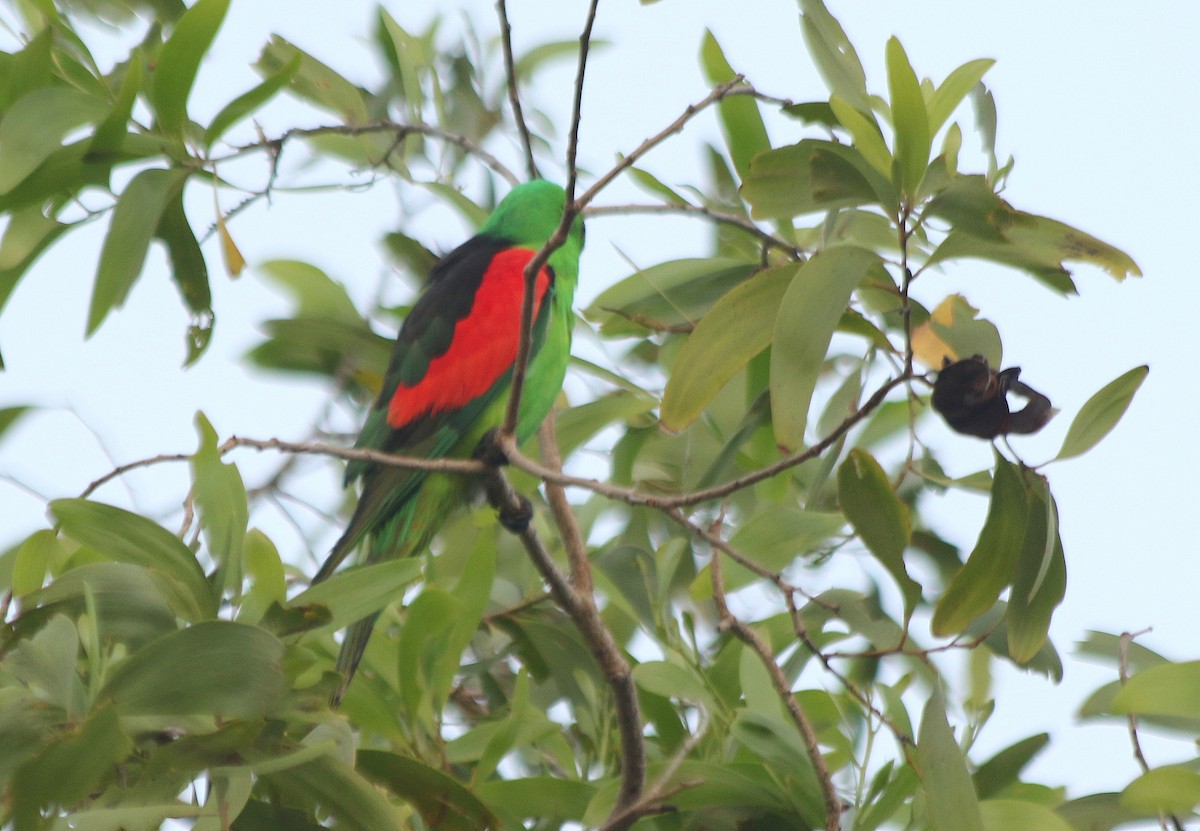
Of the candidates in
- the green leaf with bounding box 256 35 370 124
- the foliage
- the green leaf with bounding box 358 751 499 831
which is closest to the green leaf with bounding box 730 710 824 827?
the foliage

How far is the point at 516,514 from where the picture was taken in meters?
2.16

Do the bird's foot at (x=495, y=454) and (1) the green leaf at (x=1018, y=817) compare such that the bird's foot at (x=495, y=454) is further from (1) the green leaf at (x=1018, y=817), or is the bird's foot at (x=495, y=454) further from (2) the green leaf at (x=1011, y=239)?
(1) the green leaf at (x=1018, y=817)

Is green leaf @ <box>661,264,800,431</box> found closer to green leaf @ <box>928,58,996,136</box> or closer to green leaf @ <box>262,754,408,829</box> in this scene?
green leaf @ <box>928,58,996,136</box>

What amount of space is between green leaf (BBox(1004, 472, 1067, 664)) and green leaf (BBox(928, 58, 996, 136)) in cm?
59

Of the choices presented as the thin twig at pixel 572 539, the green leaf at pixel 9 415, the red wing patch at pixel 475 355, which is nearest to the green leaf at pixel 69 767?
the green leaf at pixel 9 415

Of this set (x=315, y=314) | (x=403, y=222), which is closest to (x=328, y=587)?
(x=315, y=314)

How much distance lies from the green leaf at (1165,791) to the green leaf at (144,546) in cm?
129

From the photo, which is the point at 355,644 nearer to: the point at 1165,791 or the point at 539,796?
the point at 539,796

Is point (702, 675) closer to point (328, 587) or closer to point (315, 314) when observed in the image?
point (328, 587)

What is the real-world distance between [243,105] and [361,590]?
36.0 inches

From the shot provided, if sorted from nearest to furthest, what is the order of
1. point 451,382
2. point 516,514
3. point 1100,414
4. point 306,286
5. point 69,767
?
point 69,767 < point 1100,414 < point 516,514 < point 306,286 < point 451,382

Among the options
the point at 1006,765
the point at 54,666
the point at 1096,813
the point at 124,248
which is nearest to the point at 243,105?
the point at 124,248

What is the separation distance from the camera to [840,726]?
210 centimetres

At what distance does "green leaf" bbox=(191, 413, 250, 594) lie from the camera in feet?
5.37
